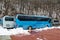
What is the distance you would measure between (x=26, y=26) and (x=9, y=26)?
2445 millimetres

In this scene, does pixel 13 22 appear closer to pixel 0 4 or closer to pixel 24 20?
pixel 24 20

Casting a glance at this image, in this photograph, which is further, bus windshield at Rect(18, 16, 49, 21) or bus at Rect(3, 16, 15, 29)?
bus at Rect(3, 16, 15, 29)

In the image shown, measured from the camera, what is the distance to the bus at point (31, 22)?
22.0 meters

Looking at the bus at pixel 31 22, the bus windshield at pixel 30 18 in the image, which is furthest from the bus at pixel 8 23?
the bus windshield at pixel 30 18

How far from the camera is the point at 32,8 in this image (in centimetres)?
3444

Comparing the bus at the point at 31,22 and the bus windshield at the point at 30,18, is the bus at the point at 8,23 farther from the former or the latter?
the bus windshield at the point at 30,18

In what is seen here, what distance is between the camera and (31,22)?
2227cm

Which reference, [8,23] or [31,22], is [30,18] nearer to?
[31,22]

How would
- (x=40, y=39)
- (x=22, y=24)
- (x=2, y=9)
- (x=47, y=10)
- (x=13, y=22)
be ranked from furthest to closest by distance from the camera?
(x=47, y=10) < (x=2, y=9) < (x=13, y=22) < (x=22, y=24) < (x=40, y=39)

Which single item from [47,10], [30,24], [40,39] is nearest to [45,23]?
[30,24]

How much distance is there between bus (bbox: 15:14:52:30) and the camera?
21962mm

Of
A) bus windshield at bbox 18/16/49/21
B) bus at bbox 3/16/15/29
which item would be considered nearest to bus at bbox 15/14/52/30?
bus windshield at bbox 18/16/49/21

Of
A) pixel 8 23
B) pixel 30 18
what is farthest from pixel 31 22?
pixel 8 23

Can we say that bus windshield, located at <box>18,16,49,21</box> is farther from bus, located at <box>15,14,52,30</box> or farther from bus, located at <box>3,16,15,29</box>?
bus, located at <box>3,16,15,29</box>
